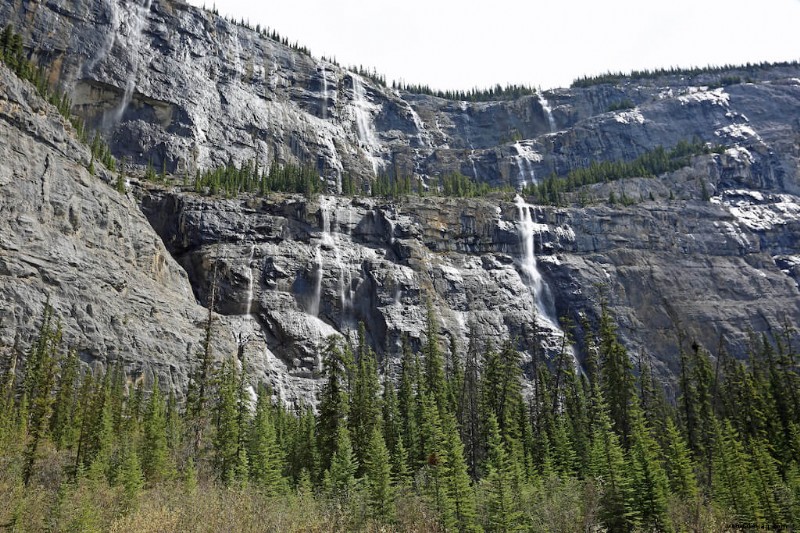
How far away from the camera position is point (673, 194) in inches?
4611

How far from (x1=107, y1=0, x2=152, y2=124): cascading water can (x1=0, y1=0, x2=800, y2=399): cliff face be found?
45cm

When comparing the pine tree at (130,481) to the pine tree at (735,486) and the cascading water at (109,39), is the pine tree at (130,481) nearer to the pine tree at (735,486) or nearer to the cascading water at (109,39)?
the pine tree at (735,486)

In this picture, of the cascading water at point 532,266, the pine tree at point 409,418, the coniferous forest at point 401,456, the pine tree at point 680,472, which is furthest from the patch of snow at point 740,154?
the pine tree at point 680,472

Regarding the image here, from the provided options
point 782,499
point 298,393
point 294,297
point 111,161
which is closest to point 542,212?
point 294,297

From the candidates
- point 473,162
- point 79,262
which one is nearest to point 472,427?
point 79,262

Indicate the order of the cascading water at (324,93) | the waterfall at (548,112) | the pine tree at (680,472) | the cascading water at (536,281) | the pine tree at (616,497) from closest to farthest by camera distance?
the pine tree at (616,497)
the pine tree at (680,472)
the cascading water at (536,281)
the cascading water at (324,93)
the waterfall at (548,112)

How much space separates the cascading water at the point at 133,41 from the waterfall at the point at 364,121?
46706 millimetres

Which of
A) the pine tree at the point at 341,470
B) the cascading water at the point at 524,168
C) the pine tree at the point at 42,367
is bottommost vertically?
the pine tree at the point at 341,470

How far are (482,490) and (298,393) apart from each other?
50.7 meters

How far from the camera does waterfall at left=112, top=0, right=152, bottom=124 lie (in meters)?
100

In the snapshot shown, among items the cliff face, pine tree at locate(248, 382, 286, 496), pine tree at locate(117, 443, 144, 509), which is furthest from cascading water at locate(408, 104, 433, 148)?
pine tree at locate(117, 443, 144, 509)

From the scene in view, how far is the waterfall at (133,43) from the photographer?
10050 cm

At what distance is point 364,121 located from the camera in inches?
5384

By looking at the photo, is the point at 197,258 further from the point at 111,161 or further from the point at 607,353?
the point at 607,353
